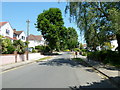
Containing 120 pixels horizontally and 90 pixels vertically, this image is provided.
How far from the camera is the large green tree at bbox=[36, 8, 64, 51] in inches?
2045

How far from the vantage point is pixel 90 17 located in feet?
59.9

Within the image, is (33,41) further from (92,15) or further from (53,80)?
(53,80)

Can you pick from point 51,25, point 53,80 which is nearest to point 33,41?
point 51,25

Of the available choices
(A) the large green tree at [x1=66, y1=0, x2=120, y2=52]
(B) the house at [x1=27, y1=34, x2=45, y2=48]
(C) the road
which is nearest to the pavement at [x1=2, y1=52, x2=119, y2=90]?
(C) the road

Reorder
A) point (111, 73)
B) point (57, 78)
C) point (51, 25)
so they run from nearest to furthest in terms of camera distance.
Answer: point (57, 78), point (111, 73), point (51, 25)

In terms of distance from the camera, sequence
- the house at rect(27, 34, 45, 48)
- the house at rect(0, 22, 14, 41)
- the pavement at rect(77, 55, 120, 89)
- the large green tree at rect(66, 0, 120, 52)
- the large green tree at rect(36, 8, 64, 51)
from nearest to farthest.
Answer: the pavement at rect(77, 55, 120, 89), the large green tree at rect(66, 0, 120, 52), the house at rect(0, 22, 14, 41), the large green tree at rect(36, 8, 64, 51), the house at rect(27, 34, 45, 48)

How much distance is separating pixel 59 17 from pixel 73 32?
5201cm

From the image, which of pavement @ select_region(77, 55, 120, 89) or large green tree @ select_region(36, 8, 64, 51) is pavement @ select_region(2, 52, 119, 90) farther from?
large green tree @ select_region(36, 8, 64, 51)

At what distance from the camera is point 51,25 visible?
52219 millimetres

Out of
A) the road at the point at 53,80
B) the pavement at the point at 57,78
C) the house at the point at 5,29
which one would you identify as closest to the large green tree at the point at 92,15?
the pavement at the point at 57,78

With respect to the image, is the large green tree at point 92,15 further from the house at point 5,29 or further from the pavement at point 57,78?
the house at point 5,29

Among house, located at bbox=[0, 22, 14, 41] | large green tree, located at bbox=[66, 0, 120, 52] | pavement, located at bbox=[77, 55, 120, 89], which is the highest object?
house, located at bbox=[0, 22, 14, 41]

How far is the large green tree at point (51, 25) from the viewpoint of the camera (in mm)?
51938

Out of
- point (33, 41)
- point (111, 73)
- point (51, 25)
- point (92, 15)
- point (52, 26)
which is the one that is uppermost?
point (51, 25)
